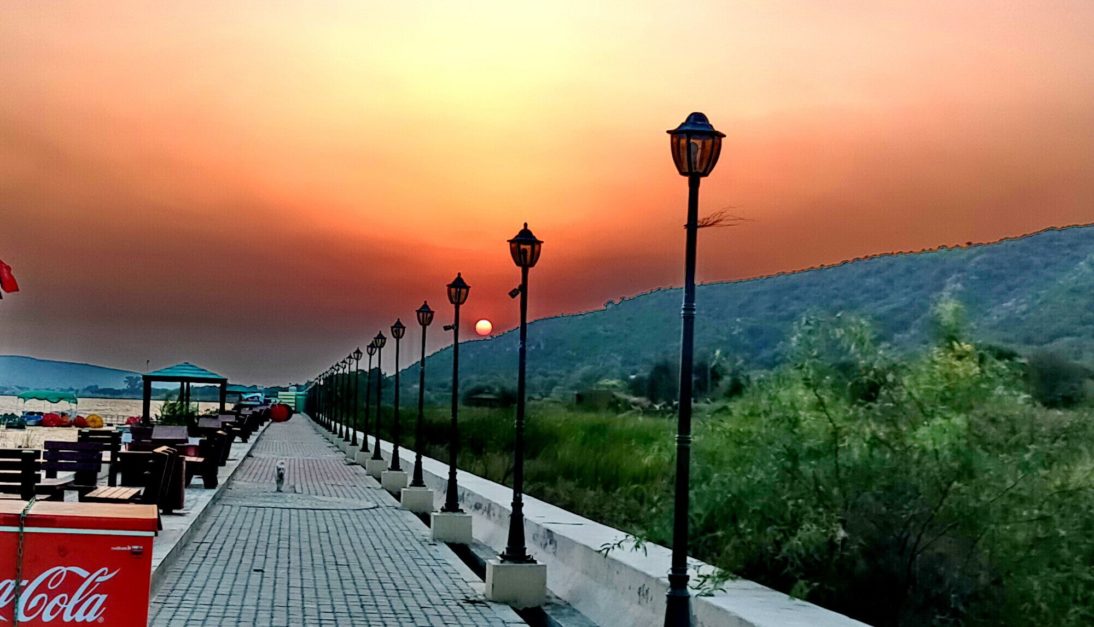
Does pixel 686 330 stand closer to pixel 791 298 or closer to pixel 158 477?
pixel 158 477

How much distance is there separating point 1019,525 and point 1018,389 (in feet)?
3.93

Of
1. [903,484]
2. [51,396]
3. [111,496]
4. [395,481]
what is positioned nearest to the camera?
[903,484]

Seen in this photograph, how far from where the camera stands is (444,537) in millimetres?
17500

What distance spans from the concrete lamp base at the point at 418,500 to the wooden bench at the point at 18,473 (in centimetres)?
835

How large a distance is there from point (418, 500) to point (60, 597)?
17321 mm

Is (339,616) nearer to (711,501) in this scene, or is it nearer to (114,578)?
(711,501)

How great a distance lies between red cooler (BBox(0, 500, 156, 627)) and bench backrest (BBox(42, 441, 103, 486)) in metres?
12.8

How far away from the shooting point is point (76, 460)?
18.7m

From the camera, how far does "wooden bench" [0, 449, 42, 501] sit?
49.1 ft

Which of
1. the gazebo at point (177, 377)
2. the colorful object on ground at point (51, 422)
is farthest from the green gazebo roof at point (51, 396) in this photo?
the gazebo at point (177, 377)

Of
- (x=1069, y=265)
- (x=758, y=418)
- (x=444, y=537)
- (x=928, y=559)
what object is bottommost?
(x=444, y=537)

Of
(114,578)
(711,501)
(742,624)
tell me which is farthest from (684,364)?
(114,578)

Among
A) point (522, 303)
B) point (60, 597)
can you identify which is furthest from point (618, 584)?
point (60, 597)

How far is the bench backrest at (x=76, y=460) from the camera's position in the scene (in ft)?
59.3
